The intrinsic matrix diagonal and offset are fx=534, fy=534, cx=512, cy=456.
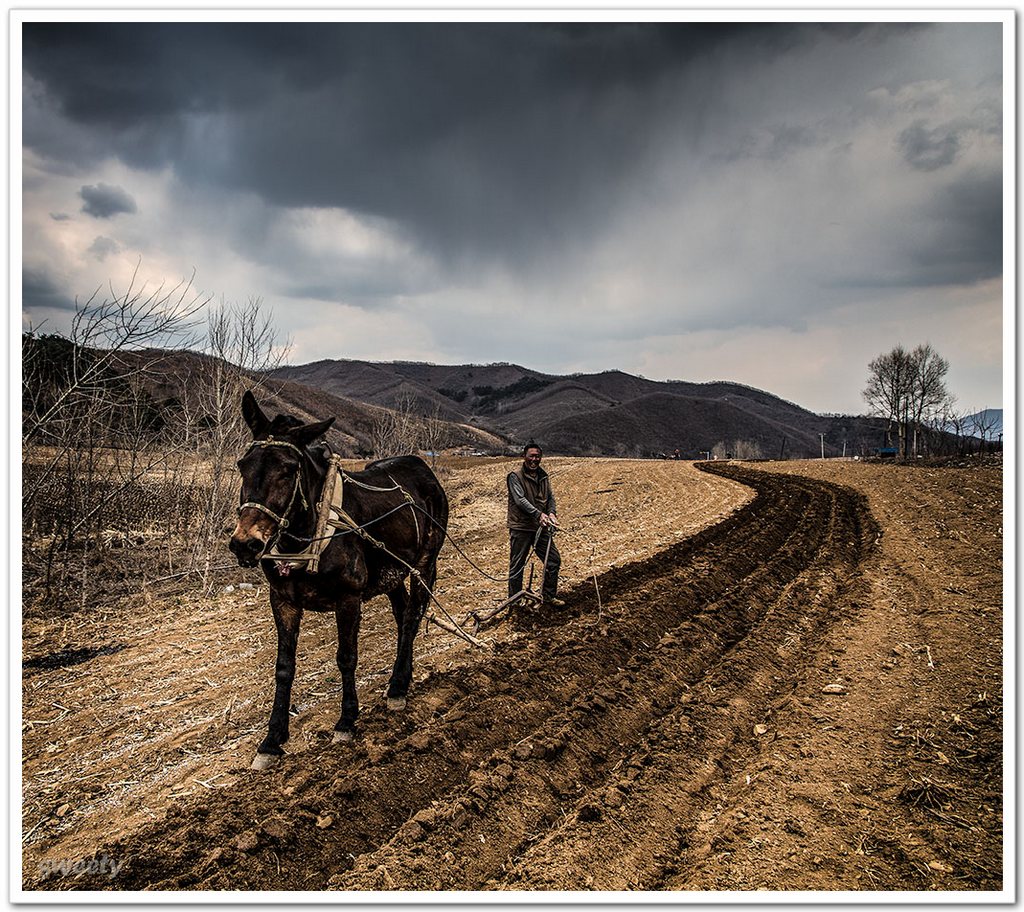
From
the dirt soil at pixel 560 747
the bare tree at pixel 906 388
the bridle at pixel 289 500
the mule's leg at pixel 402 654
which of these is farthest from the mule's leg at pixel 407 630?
the bare tree at pixel 906 388

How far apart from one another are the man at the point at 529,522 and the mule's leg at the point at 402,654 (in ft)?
6.98

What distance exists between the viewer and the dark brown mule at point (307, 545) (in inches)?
146

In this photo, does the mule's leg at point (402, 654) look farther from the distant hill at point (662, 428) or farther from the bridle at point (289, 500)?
the distant hill at point (662, 428)

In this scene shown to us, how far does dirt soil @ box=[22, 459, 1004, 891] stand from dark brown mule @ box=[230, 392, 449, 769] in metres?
0.44

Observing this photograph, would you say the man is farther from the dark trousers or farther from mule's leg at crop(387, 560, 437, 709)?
mule's leg at crop(387, 560, 437, 709)

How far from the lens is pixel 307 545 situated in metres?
3.98

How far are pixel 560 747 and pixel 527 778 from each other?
0.45 meters

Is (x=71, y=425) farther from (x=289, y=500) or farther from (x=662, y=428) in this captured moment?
(x=662, y=428)

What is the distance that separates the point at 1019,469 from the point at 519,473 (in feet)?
17.1

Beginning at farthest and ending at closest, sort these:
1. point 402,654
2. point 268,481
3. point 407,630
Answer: point 407,630 < point 402,654 < point 268,481

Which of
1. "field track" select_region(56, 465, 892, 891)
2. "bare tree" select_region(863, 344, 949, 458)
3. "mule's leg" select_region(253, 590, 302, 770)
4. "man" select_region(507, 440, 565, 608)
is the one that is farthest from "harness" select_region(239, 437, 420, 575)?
"bare tree" select_region(863, 344, 949, 458)

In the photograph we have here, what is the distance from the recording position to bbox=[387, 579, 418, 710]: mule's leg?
4.79 metres

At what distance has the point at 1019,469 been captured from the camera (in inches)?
135

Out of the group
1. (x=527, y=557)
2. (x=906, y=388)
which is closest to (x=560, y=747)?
(x=527, y=557)
